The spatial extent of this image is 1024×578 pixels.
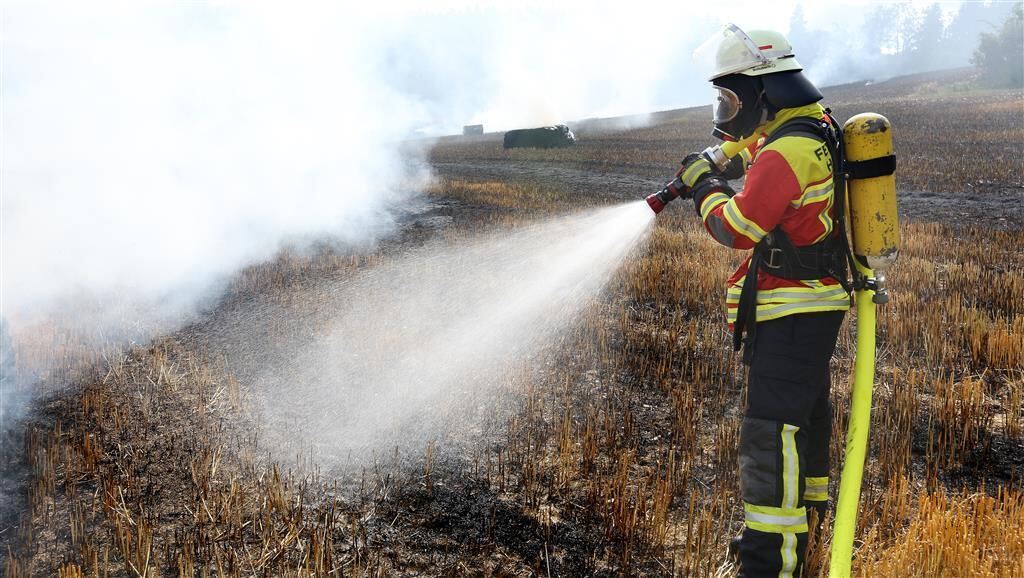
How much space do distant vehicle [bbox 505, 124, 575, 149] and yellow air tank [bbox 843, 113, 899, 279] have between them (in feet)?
97.6

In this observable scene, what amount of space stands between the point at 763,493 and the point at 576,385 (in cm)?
265

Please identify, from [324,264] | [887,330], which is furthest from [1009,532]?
[324,264]

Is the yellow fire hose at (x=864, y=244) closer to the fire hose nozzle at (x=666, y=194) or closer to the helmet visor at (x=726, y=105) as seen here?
the helmet visor at (x=726, y=105)

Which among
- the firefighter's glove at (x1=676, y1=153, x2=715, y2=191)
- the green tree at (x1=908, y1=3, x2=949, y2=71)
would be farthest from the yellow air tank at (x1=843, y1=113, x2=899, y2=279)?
the green tree at (x1=908, y1=3, x2=949, y2=71)

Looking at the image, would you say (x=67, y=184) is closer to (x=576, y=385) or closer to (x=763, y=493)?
(x=576, y=385)

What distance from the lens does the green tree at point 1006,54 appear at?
48750 mm

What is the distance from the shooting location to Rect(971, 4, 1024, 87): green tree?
160ft

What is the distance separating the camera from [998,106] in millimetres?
34094

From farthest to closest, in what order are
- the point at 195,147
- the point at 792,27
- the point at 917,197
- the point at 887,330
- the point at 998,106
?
the point at 792,27 < the point at 998,106 < the point at 917,197 < the point at 195,147 < the point at 887,330

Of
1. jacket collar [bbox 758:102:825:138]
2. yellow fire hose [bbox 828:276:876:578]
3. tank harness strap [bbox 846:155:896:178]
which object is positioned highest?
jacket collar [bbox 758:102:825:138]

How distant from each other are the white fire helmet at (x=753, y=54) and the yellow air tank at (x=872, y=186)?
1.32 feet

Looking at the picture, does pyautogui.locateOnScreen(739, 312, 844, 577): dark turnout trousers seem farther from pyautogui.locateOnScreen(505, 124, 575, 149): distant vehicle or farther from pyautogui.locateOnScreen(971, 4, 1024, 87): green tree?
pyautogui.locateOnScreen(971, 4, 1024, 87): green tree

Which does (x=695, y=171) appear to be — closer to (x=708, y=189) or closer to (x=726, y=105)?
(x=708, y=189)

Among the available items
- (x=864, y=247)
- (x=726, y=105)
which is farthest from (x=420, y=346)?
(x=864, y=247)
